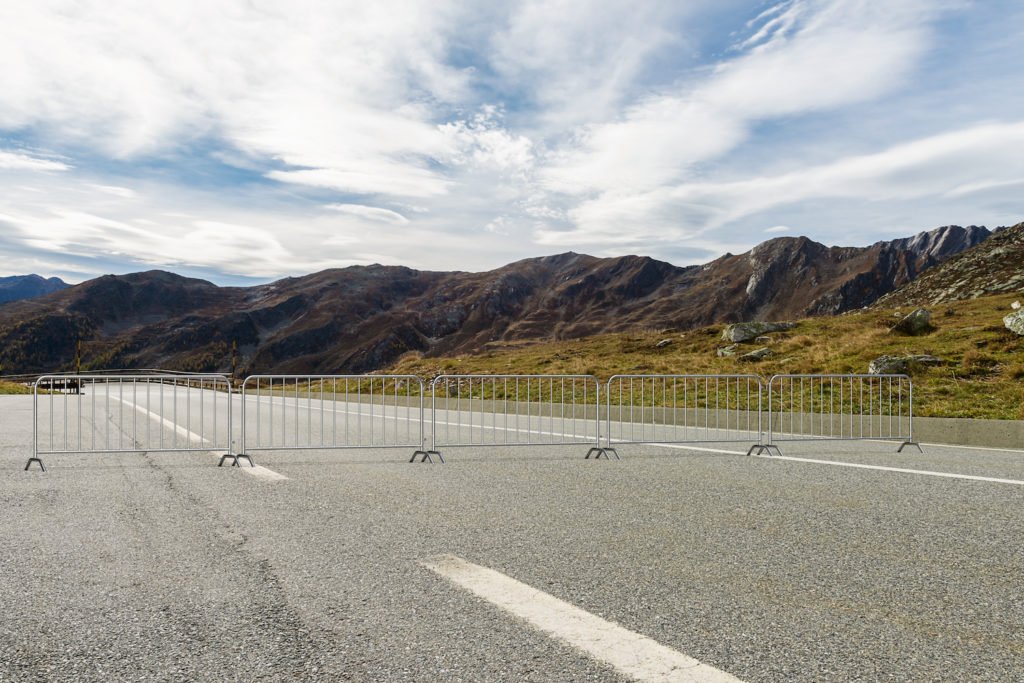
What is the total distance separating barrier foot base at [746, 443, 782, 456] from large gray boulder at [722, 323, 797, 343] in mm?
22761

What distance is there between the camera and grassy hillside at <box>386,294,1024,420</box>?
56.8 feet

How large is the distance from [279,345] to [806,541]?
7933 inches

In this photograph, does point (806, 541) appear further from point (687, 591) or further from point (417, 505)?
point (417, 505)

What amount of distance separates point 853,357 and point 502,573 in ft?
73.7

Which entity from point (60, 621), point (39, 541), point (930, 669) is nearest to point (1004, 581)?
point (930, 669)

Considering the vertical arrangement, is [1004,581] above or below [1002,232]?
below

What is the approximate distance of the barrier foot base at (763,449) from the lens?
1162cm

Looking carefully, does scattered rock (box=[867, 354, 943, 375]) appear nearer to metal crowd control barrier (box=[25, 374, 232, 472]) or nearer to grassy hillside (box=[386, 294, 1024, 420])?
grassy hillside (box=[386, 294, 1024, 420])

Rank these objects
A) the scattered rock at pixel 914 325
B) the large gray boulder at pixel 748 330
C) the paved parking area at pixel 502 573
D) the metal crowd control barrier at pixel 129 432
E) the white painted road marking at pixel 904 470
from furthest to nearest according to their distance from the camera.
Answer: the large gray boulder at pixel 748 330, the scattered rock at pixel 914 325, the metal crowd control barrier at pixel 129 432, the white painted road marking at pixel 904 470, the paved parking area at pixel 502 573

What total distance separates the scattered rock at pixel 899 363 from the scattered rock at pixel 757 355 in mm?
8151

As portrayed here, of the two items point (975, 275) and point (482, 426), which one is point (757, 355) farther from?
point (975, 275)

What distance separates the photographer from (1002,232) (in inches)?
2459

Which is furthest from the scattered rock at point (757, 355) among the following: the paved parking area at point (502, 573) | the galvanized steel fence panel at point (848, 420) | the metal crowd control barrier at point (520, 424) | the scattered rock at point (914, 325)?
the paved parking area at point (502, 573)

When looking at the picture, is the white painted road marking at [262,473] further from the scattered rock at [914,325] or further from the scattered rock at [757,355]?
the scattered rock at [914,325]
